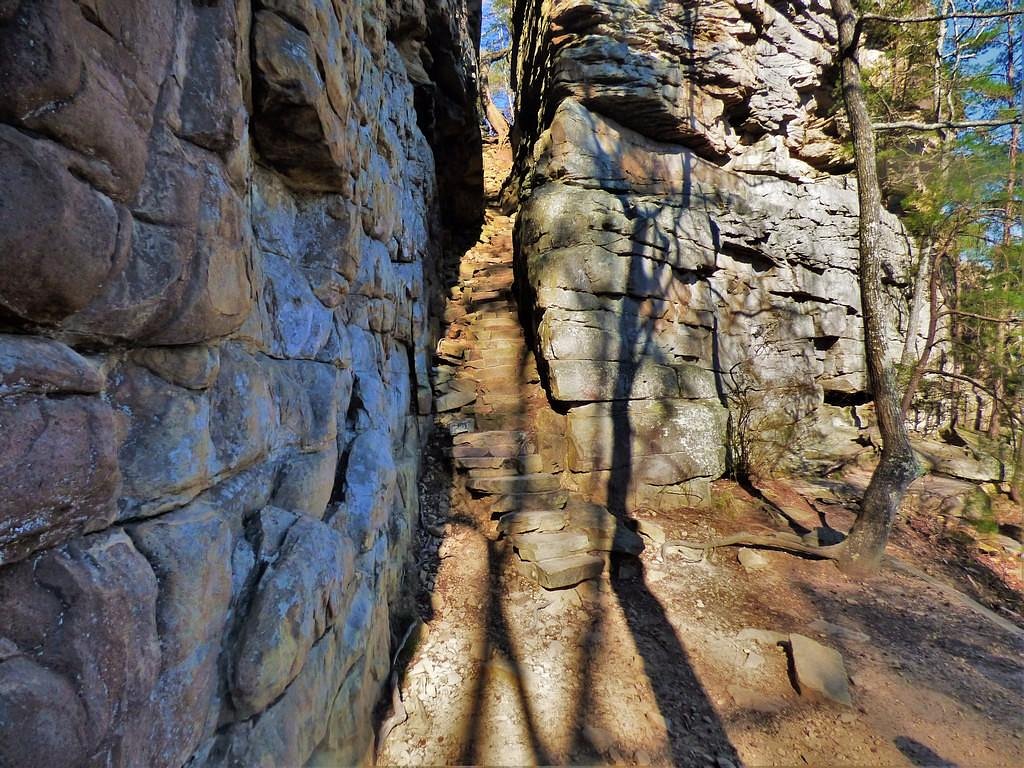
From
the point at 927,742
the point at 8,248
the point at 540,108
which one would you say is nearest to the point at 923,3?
the point at 540,108

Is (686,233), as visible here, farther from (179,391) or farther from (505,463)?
(179,391)

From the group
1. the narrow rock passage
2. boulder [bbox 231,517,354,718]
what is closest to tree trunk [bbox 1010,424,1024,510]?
the narrow rock passage

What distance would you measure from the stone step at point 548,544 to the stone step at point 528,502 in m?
0.39

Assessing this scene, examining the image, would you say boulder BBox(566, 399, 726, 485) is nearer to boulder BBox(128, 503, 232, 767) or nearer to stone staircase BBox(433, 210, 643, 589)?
stone staircase BBox(433, 210, 643, 589)

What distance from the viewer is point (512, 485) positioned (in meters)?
5.02

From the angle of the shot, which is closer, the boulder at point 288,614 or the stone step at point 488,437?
the boulder at point 288,614

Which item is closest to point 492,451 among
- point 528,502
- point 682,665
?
point 528,502

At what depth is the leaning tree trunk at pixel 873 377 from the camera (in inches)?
179

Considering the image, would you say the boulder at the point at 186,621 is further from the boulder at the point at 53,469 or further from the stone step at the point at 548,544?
the stone step at the point at 548,544

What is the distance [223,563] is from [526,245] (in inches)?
246

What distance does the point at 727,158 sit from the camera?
800cm

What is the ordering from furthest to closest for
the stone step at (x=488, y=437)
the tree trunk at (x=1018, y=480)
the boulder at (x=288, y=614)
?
the tree trunk at (x=1018, y=480)
the stone step at (x=488, y=437)
the boulder at (x=288, y=614)

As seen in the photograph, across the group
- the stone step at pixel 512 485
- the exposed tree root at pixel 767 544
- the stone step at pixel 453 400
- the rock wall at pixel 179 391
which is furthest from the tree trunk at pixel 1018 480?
the rock wall at pixel 179 391

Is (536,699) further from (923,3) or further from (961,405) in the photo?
(923,3)
